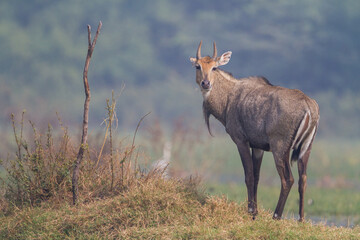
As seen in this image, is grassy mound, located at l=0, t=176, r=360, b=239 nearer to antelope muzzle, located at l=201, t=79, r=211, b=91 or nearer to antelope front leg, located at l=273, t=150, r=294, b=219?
antelope front leg, located at l=273, t=150, r=294, b=219

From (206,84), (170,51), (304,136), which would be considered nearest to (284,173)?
(304,136)

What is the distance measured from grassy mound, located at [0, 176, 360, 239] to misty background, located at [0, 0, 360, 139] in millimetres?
69873

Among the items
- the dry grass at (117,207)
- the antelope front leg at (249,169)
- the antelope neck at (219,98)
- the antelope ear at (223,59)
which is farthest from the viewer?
the antelope ear at (223,59)

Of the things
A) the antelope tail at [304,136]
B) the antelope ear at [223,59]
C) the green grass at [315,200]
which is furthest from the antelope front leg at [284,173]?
the green grass at [315,200]

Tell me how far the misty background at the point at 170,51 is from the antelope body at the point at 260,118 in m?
69.2

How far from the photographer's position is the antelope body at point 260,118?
32.8ft

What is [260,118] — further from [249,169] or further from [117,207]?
[117,207]

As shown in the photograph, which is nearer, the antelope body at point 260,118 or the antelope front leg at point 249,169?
the antelope body at point 260,118

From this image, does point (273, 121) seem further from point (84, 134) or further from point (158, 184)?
point (84, 134)

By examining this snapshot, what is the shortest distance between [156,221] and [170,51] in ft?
303

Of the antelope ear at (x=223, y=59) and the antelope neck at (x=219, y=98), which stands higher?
the antelope ear at (x=223, y=59)

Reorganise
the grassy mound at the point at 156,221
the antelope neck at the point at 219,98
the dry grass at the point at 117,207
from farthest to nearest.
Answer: the antelope neck at the point at 219,98 → the dry grass at the point at 117,207 → the grassy mound at the point at 156,221

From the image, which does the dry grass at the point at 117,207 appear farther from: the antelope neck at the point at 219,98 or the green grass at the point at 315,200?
the green grass at the point at 315,200

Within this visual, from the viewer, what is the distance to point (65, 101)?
85.9 meters
